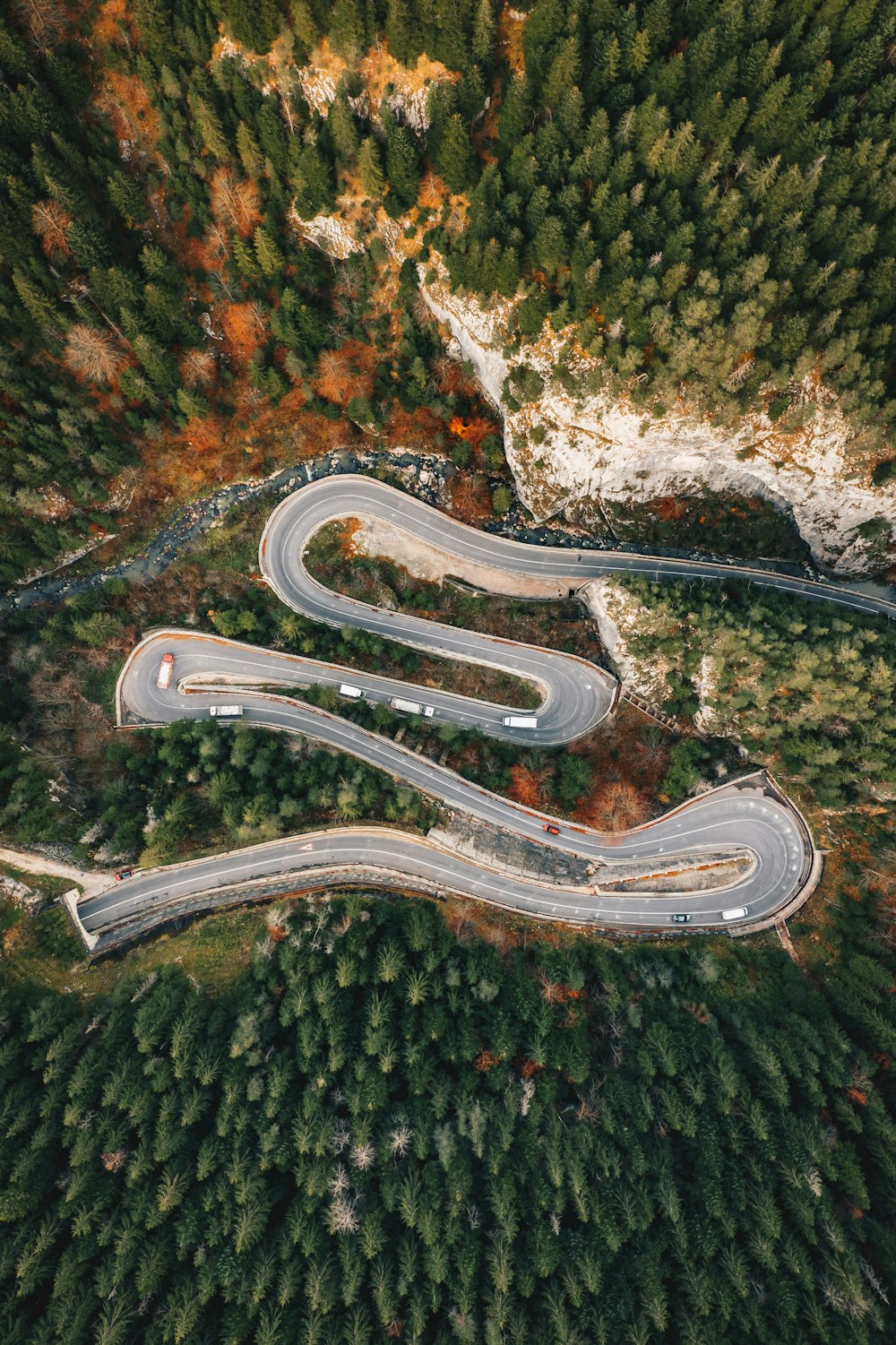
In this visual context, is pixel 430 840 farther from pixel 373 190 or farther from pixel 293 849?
pixel 373 190

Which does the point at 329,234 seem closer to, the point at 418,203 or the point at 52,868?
the point at 418,203

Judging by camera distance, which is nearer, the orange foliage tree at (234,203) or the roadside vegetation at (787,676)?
the roadside vegetation at (787,676)

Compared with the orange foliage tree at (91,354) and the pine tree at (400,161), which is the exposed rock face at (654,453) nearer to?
the pine tree at (400,161)

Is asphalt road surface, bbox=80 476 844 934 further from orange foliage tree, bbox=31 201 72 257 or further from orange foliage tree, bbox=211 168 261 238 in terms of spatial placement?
orange foliage tree, bbox=31 201 72 257

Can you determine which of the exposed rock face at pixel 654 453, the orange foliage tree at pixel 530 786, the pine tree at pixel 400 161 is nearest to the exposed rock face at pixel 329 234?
the pine tree at pixel 400 161

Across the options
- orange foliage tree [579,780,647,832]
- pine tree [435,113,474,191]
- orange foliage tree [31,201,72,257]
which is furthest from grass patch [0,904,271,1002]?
pine tree [435,113,474,191]
